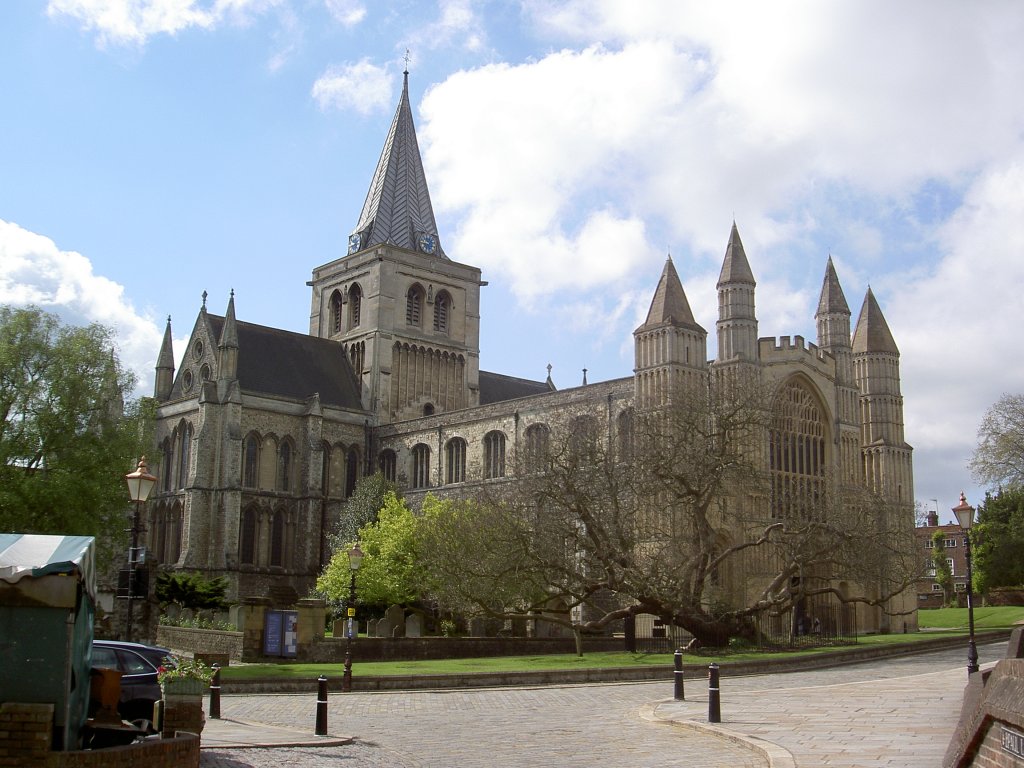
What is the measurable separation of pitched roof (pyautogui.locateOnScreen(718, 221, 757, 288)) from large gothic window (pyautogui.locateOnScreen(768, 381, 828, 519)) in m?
5.39

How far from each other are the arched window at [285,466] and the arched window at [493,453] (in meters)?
11.0

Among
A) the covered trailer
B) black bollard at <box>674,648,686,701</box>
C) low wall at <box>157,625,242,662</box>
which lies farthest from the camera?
low wall at <box>157,625,242,662</box>

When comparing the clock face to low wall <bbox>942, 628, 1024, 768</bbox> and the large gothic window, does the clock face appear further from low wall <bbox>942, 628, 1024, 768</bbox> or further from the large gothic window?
low wall <bbox>942, 628, 1024, 768</bbox>

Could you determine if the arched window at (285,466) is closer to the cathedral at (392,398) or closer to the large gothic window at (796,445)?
the cathedral at (392,398)

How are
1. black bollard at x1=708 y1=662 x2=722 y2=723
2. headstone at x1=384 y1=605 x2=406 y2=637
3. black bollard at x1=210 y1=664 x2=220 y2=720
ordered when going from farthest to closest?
headstone at x1=384 y1=605 x2=406 y2=637, black bollard at x1=210 y1=664 x2=220 y2=720, black bollard at x1=708 y1=662 x2=722 y2=723

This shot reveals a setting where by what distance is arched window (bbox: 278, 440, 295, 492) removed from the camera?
60344mm

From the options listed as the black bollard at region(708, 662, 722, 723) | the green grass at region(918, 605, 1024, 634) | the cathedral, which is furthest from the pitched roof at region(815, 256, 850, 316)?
the black bollard at region(708, 662, 722, 723)

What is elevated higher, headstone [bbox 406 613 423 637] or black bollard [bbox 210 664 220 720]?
headstone [bbox 406 613 423 637]

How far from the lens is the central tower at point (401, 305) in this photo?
66.8 meters

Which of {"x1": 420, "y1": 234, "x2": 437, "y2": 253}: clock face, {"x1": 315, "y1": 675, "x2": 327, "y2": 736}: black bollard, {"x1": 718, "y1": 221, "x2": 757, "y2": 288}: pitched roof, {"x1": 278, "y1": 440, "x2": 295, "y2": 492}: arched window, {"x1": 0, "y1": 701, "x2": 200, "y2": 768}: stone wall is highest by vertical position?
{"x1": 420, "y1": 234, "x2": 437, "y2": 253}: clock face

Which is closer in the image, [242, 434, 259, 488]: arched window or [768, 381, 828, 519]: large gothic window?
[768, 381, 828, 519]: large gothic window

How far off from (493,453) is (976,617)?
26978 millimetres

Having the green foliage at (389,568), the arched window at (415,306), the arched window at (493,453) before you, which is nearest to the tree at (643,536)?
the green foliage at (389,568)

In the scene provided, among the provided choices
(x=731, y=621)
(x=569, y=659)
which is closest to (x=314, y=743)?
(x=569, y=659)
